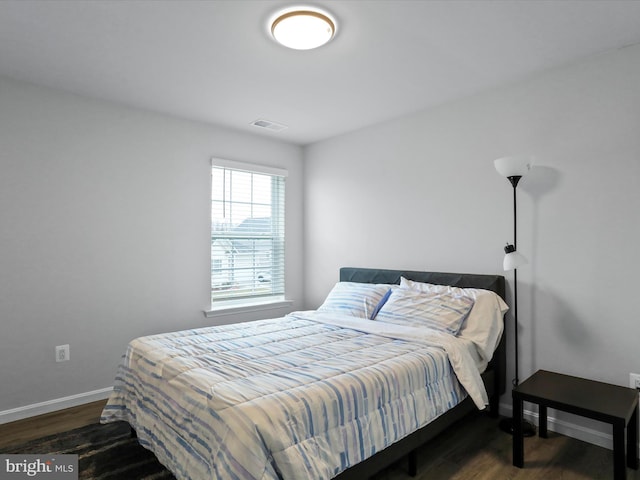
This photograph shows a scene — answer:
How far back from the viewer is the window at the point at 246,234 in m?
4.02

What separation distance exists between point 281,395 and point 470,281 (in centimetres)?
200

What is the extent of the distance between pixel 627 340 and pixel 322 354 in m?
1.94

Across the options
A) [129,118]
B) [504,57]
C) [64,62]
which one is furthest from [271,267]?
[504,57]

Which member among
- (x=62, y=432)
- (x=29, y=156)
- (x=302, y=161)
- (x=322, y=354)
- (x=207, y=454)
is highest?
(x=302, y=161)

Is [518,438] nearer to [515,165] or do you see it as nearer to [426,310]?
[426,310]

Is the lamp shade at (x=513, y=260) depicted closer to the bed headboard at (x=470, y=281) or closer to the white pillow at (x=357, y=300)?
the bed headboard at (x=470, y=281)

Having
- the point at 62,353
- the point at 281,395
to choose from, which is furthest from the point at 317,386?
the point at 62,353

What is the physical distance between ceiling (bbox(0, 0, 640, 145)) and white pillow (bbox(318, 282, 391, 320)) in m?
1.66

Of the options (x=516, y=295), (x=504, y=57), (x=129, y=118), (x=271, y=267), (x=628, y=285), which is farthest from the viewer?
(x=271, y=267)

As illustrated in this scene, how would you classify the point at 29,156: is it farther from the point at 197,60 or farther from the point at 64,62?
the point at 197,60

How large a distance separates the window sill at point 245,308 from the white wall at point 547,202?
1321 mm

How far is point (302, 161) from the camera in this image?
4.76 metres

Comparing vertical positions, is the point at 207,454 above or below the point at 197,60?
below

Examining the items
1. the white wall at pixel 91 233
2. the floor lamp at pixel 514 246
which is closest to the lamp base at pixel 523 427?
the floor lamp at pixel 514 246
